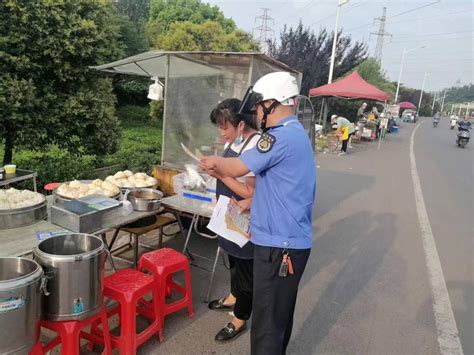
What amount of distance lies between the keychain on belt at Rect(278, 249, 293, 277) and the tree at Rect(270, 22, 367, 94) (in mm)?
21305

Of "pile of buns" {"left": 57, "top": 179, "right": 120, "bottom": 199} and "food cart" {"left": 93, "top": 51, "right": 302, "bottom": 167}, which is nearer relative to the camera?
"pile of buns" {"left": 57, "top": 179, "right": 120, "bottom": 199}

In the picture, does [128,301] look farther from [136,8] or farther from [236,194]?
[136,8]

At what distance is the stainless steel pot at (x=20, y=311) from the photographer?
1.97 m

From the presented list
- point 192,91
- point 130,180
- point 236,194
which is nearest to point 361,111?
point 192,91

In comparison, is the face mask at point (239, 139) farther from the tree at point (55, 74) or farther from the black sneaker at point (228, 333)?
the tree at point (55, 74)

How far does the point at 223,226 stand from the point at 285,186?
2.89 feet

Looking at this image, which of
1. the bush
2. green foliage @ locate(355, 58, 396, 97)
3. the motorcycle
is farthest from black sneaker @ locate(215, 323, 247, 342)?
green foliage @ locate(355, 58, 396, 97)

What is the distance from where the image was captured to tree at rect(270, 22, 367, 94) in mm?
22328

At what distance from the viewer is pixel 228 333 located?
123 inches

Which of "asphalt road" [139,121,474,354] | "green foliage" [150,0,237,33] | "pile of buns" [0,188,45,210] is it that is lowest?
"asphalt road" [139,121,474,354]

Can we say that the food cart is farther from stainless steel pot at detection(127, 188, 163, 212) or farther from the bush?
stainless steel pot at detection(127, 188, 163, 212)

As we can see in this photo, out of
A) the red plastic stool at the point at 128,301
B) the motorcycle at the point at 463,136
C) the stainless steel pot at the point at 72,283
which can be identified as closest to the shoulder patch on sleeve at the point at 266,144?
the stainless steel pot at the point at 72,283

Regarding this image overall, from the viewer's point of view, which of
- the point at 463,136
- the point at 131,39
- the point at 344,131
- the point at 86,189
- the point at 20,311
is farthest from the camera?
the point at 131,39

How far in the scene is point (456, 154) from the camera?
17.2m
